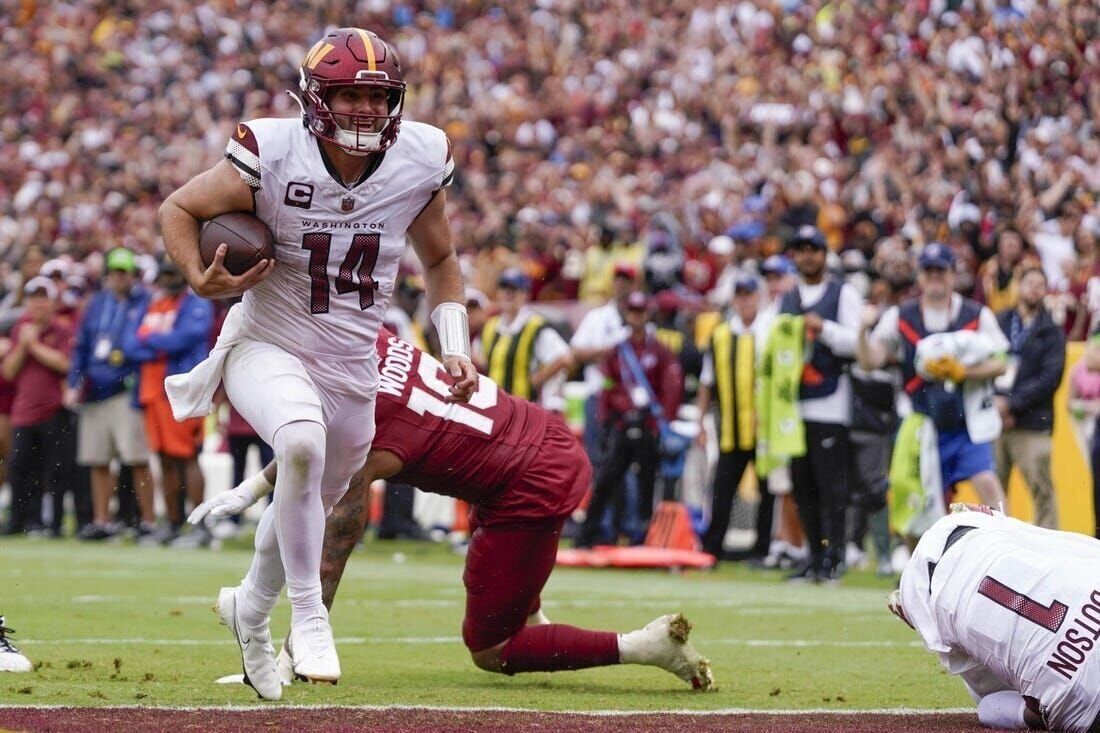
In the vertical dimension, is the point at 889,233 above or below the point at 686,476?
above

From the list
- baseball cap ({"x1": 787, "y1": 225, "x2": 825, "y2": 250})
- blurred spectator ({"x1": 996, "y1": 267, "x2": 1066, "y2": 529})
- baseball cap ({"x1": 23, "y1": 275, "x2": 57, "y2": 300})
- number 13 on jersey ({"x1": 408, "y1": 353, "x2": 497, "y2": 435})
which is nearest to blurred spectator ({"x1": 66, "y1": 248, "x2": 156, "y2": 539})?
baseball cap ({"x1": 23, "y1": 275, "x2": 57, "y2": 300})

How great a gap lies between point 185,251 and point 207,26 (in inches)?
969

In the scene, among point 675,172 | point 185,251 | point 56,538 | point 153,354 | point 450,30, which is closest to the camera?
point 185,251

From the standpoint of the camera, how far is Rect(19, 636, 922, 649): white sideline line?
744 centimetres

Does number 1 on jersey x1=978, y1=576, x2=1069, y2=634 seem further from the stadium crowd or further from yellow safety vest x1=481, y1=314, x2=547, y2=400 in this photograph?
yellow safety vest x1=481, y1=314, x2=547, y2=400

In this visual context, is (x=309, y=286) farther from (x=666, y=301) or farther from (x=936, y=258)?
(x=666, y=301)

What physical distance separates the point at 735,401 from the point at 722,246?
4.15m

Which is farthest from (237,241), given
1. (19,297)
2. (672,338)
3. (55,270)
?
(19,297)

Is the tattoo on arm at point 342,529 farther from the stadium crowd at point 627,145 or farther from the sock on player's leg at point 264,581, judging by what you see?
→ the stadium crowd at point 627,145

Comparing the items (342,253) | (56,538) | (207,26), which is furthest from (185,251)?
(207,26)

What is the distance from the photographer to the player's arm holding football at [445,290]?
591 cm

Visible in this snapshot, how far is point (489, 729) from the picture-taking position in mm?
4938

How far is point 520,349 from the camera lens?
526 inches

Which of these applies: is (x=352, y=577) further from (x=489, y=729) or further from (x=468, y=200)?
(x=468, y=200)
